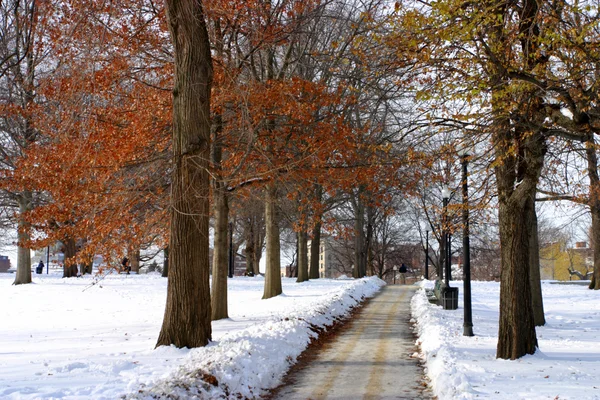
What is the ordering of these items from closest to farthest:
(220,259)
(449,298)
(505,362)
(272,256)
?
(505,362) < (220,259) < (449,298) < (272,256)

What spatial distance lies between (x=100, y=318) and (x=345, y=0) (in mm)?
13490

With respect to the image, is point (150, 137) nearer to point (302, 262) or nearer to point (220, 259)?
point (220, 259)

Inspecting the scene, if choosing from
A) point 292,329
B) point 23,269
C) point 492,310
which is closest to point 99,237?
point 292,329

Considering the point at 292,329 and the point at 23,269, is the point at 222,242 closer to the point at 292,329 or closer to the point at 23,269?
the point at 292,329

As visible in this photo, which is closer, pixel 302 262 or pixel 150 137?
pixel 150 137

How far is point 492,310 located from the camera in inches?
842

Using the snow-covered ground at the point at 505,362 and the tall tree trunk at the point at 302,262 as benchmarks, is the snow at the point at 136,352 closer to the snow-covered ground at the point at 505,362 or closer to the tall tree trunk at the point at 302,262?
the snow-covered ground at the point at 505,362

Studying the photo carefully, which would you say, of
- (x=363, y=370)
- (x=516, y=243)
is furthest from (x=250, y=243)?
(x=363, y=370)

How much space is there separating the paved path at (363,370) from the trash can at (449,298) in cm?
443

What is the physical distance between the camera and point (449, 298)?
20297 mm

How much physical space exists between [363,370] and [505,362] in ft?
8.64

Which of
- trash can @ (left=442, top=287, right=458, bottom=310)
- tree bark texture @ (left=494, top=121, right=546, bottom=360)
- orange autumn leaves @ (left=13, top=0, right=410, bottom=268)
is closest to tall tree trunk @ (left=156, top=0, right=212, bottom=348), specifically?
orange autumn leaves @ (left=13, top=0, right=410, bottom=268)

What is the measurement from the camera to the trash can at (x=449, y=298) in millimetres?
20255

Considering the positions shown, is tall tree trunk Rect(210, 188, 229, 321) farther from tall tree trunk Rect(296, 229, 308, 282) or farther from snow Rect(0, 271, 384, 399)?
tall tree trunk Rect(296, 229, 308, 282)
